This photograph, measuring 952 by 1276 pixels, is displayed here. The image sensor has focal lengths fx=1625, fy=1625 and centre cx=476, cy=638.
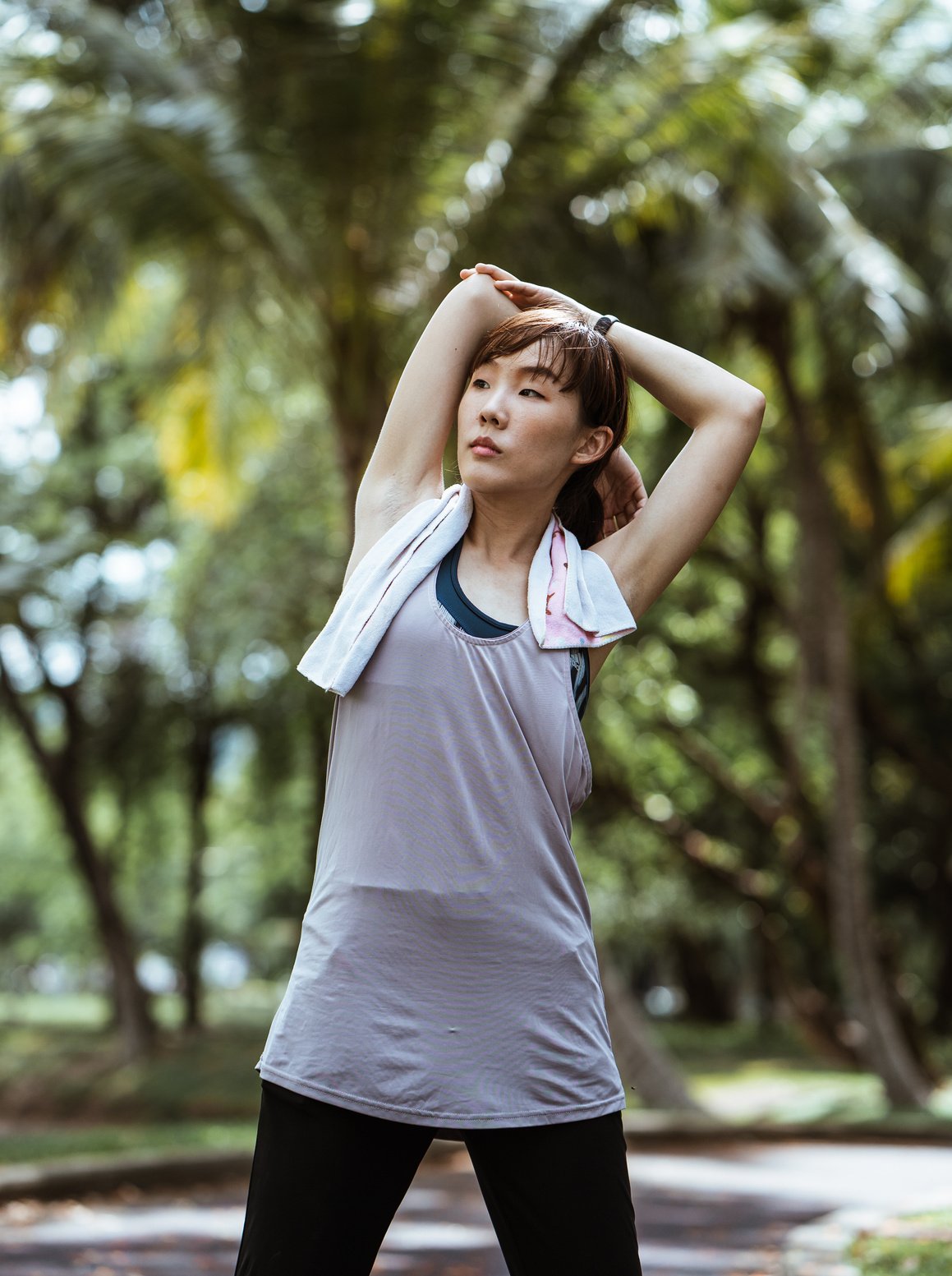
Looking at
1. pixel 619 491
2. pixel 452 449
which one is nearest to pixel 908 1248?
pixel 619 491

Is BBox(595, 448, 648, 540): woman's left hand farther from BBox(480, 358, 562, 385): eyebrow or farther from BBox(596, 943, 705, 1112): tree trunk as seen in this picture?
BBox(596, 943, 705, 1112): tree trunk

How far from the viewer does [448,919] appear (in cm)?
204

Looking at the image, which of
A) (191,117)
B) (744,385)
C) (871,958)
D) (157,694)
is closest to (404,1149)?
(744,385)

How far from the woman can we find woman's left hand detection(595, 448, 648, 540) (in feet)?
0.69

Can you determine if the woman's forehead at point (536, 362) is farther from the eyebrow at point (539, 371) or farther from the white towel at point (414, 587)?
the white towel at point (414, 587)

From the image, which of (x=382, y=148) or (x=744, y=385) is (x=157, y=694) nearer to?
(x=382, y=148)

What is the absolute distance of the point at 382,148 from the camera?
10.1 m

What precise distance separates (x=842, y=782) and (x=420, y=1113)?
43.8 feet

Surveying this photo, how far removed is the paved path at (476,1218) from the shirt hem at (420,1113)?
16.3 feet

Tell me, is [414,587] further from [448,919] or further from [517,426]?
[448,919]

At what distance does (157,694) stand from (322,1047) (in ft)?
59.5

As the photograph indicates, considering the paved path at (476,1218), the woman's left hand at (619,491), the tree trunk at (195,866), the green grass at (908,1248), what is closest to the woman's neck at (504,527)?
the woman's left hand at (619,491)

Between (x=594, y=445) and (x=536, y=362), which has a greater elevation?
(x=536, y=362)

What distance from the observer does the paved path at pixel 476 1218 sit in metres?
6.80
